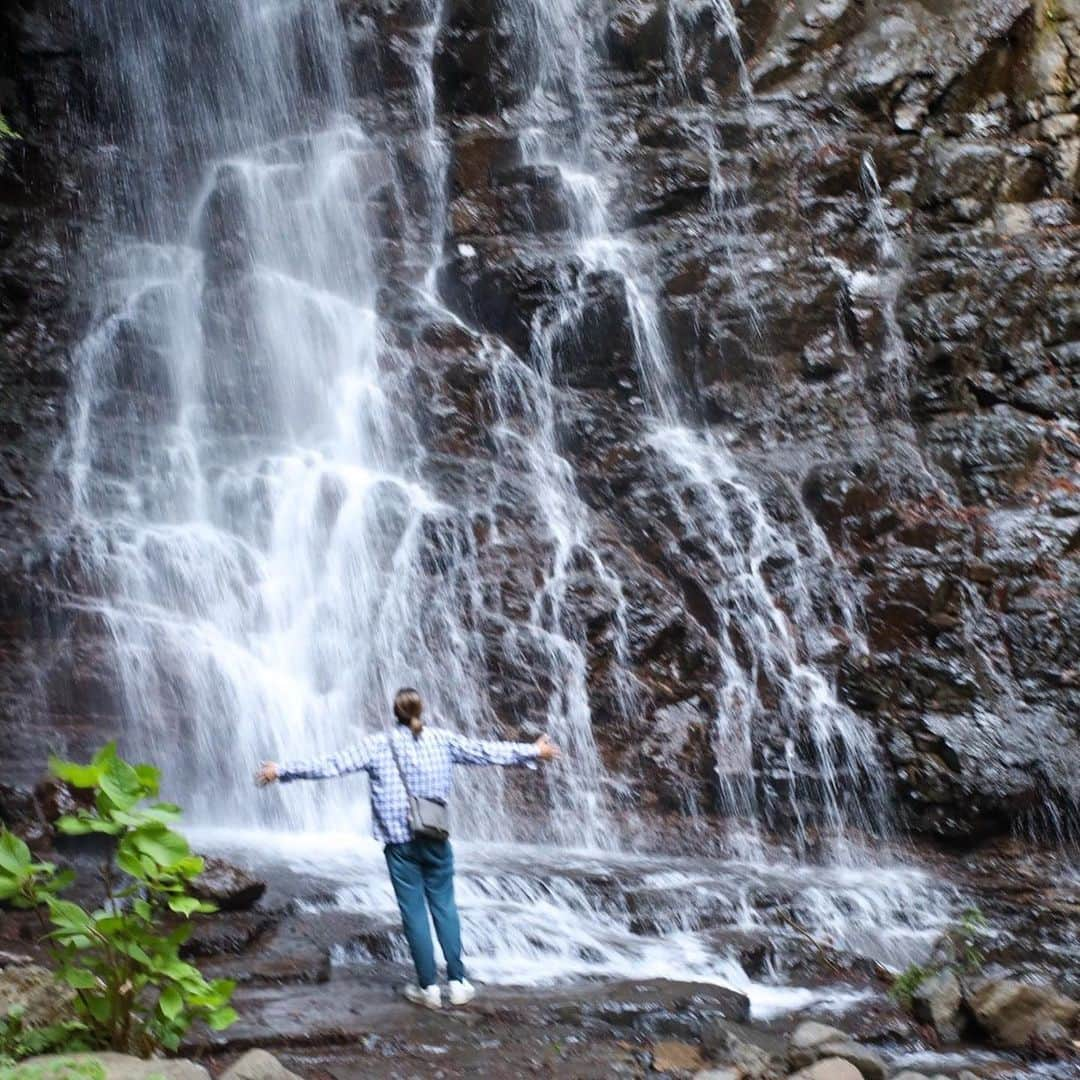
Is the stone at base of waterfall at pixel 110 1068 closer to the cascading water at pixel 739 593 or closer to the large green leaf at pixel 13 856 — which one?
the large green leaf at pixel 13 856

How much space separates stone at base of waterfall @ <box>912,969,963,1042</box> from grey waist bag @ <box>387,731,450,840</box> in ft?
10.7

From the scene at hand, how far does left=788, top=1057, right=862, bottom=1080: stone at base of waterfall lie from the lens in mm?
5664

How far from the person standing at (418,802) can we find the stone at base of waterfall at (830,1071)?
195cm

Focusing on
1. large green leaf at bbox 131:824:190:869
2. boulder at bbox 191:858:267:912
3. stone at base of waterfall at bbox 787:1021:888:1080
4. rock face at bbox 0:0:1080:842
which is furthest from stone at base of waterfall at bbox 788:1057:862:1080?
rock face at bbox 0:0:1080:842

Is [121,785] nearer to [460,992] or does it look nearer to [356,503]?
[460,992]

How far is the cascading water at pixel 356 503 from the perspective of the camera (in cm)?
1092

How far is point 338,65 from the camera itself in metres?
19.6

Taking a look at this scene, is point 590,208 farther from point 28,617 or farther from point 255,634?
point 28,617

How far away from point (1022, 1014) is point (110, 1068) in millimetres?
5183

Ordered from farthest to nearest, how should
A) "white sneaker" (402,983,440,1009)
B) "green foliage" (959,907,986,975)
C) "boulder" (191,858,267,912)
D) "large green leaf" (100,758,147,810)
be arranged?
"green foliage" (959,907,986,975) → "boulder" (191,858,267,912) → "white sneaker" (402,983,440,1009) → "large green leaf" (100,758,147,810)

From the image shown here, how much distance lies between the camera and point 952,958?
8281mm

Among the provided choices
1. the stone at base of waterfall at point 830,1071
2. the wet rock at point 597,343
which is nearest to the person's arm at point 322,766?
the stone at base of waterfall at point 830,1071

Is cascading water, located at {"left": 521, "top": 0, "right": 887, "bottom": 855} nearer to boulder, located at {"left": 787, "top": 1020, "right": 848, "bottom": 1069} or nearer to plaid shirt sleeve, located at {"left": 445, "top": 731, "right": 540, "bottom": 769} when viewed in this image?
boulder, located at {"left": 787, "top": 1020, "right": 848, "bottom": 1069}

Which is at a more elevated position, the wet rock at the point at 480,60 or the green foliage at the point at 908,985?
the wet rock at the point at 480,60
